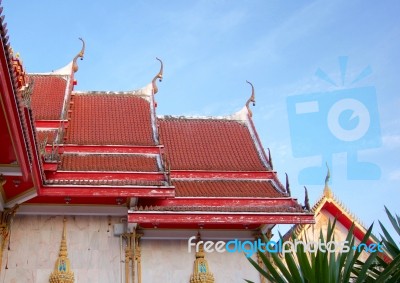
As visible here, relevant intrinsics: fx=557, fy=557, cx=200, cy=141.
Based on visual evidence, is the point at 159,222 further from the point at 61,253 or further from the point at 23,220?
the point at 23,220

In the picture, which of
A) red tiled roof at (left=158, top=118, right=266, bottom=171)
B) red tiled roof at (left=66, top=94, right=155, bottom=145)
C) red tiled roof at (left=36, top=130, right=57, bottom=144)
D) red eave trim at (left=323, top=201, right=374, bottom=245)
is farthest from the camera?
red eave trim at (left=323, top=201, right=374, bottom=245)

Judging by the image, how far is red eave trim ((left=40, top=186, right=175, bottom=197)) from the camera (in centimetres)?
1044

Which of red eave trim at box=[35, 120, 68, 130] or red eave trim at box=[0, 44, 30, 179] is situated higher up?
red eave trim at box=[35, 120, 68, 130]

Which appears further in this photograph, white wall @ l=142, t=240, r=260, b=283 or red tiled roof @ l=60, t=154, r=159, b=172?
red tiled roof @ l=60, t=154, r=159, b=172

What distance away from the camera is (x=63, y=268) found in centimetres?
1062

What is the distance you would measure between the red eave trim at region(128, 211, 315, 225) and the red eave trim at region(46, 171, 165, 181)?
0.83m

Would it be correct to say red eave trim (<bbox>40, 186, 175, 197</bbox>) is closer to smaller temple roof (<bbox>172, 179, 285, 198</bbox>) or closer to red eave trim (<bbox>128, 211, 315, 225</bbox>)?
red eave trim (<bbox>128, 211, 315, 225</bbox>)

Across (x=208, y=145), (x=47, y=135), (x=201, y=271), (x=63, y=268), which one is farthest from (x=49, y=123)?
(x=201, y=271)

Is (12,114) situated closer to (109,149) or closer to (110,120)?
(109,149)

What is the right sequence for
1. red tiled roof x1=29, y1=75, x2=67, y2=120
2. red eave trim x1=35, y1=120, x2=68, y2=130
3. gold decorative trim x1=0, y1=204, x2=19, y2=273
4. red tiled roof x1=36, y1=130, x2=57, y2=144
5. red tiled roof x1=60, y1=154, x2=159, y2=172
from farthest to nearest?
red tiled roof x1=29, y1=75, x2=67, y2=120, red eave trim x1=35, y1=120, x2=68, y2=130, red tiled roof x1=36, y1=130, x2=57, y2=144, red tiled roof x1=60, y1=154, x2=159, y2=172, gold decorative trim x1=0, y1=204, x2=19, y2=273

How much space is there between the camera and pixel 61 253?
10.8 m

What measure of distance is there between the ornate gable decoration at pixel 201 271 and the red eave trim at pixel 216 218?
0.87m

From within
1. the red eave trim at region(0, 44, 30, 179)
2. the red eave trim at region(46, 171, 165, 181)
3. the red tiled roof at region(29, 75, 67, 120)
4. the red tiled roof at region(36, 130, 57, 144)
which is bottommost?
the red eave trim at region(0, 44, 30, 179)

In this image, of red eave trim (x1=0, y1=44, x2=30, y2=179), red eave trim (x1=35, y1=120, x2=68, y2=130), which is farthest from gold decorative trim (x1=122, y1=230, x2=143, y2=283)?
red eave trim (x1=0, y1=44, x2=30, y2=179)
